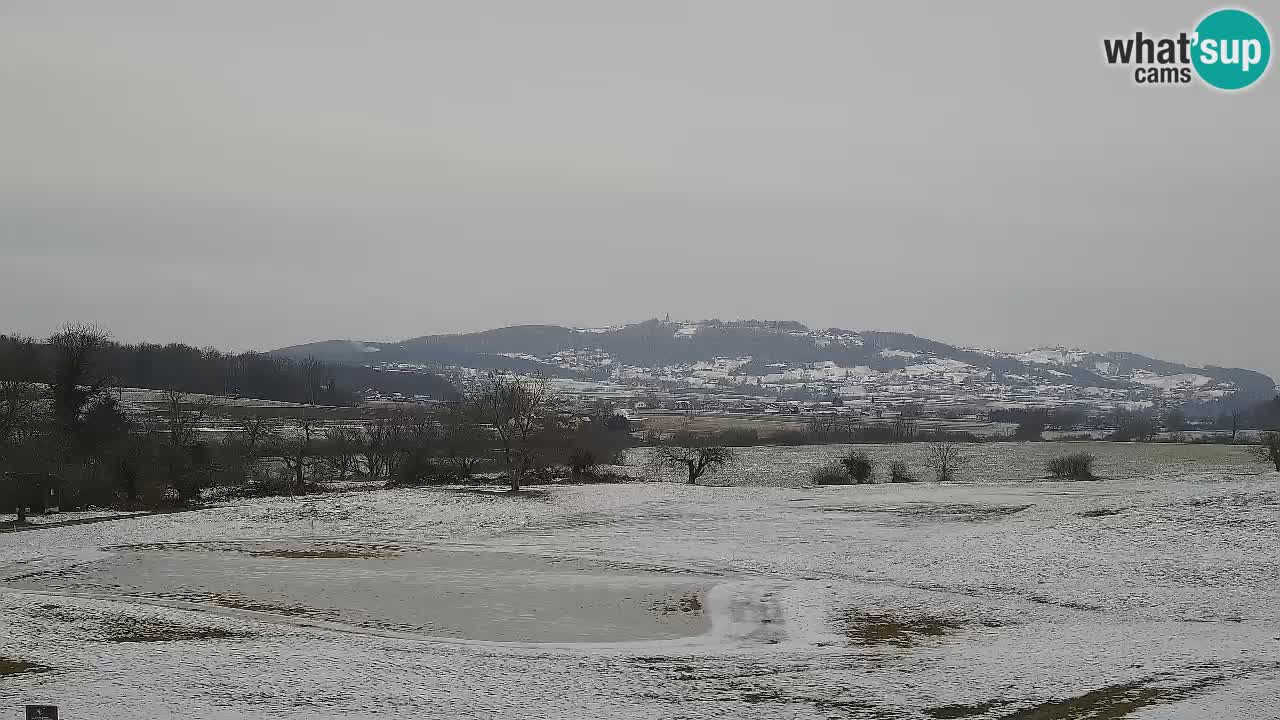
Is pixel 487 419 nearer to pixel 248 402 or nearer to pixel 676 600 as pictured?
pixel 676 600

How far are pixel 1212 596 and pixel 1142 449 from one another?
68967 millimetres

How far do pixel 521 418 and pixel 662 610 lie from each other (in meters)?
35.5

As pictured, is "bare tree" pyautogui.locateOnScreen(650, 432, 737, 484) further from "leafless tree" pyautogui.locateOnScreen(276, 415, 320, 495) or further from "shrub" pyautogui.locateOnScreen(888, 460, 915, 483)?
"leafless tree" pyautogui.locateOnScreen(276, 415, 320, 495)

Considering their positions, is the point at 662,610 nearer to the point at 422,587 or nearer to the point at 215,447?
the point at 422,587

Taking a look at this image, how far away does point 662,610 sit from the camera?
29.2 m

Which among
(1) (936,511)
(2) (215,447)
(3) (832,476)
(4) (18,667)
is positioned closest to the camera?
(4) (18,667)

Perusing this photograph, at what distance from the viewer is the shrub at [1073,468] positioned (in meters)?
72.6

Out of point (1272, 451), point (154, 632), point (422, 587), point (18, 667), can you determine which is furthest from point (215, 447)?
point (1272, 451)

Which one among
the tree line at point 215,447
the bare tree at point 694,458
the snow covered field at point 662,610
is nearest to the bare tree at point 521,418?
the tree line at point 215,447

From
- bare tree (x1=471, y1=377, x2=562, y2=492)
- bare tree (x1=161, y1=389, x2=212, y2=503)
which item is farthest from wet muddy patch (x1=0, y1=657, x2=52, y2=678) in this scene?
bare tree (x1=471, y1=377, x2=562, y2=492)

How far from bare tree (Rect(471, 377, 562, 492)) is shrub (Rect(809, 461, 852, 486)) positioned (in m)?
19.8

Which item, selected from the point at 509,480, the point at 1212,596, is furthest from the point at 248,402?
the point at 1212,596

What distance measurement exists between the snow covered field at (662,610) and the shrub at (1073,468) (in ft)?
60.0

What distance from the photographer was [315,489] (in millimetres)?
63000
